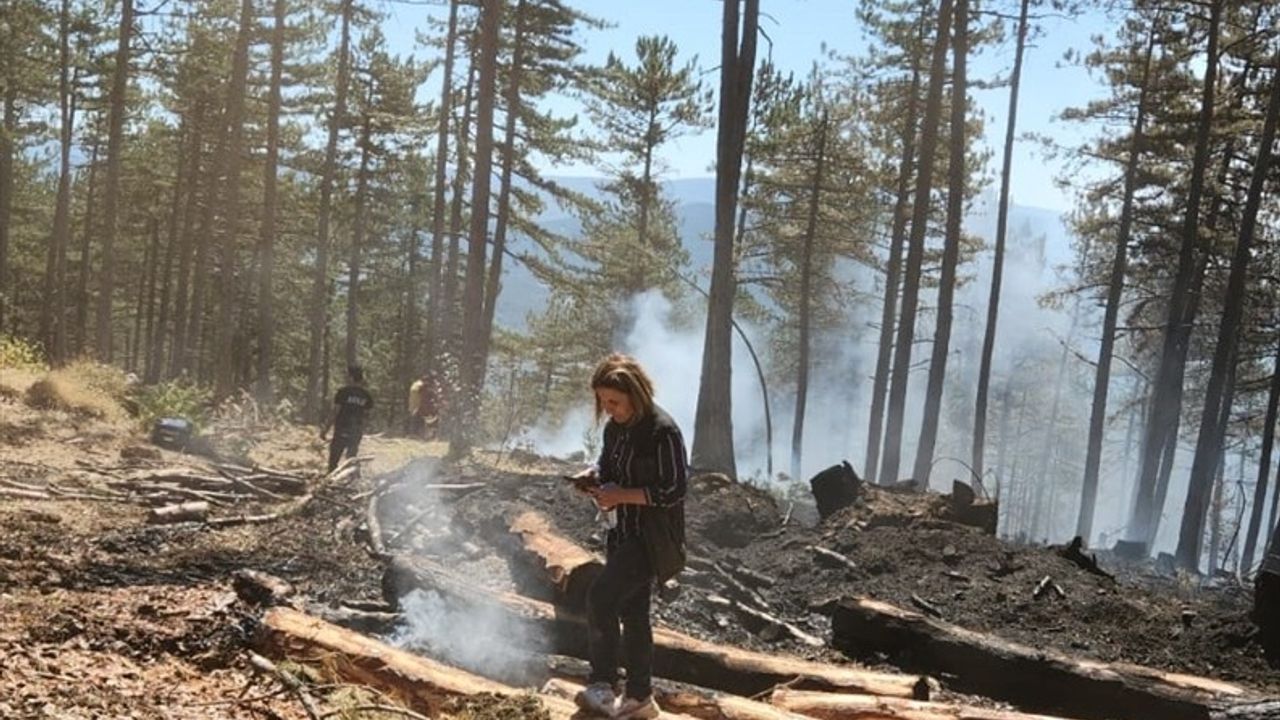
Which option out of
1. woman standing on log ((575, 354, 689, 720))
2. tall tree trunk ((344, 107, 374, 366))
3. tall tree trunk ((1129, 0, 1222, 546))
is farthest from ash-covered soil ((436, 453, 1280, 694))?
tall tree trunk ((344, 107, 374, 366))

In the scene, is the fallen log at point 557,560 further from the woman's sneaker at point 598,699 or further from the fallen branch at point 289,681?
the fallen branch at point 289,681

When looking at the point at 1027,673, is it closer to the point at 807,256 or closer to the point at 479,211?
the point at 479,211

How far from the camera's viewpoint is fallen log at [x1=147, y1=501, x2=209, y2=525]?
9.02 m

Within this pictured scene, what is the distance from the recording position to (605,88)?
86.9ft

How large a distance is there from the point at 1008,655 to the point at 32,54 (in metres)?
36.6

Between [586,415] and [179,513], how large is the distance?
2928cm

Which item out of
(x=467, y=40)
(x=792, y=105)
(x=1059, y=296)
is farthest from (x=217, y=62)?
(x=1059, y=296)

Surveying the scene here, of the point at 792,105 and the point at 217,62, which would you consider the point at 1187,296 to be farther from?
the point at 217,62

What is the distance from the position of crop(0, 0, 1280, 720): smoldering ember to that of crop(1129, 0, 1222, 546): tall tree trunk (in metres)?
0.12

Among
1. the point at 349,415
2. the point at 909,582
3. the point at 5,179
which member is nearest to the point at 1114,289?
the point at 909,582

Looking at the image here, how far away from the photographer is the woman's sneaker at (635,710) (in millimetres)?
4543

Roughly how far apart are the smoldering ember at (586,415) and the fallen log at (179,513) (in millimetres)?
116

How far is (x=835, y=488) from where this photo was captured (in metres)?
12.6

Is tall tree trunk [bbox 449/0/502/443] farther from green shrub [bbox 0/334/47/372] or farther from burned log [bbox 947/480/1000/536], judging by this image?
green shrub [bbox 0/334/47/372]
